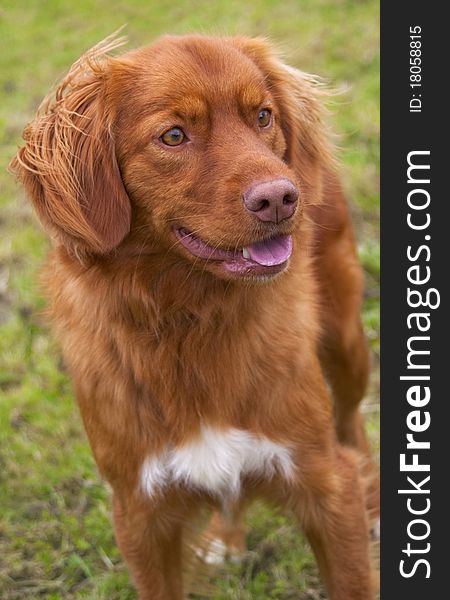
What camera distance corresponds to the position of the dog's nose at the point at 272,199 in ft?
11.0

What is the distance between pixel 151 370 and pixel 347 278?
1.34 meters

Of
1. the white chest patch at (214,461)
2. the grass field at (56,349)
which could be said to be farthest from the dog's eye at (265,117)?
the white chest patch at (214,461)

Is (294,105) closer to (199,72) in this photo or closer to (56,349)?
(199,72)

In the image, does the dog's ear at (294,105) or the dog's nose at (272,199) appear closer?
the dog's nose at (272,199)

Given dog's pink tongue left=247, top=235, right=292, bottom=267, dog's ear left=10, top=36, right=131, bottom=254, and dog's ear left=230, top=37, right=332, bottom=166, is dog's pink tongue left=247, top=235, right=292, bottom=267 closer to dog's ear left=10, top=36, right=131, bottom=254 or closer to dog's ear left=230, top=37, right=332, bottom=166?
dog's ear left=10, top=36, right=131, bottom=254

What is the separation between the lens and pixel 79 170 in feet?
12.3

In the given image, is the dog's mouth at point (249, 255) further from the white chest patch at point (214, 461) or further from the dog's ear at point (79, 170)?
the white chest patch at point (214, 461)

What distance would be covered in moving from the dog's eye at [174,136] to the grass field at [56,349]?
117 cm

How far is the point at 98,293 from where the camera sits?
12.5 feet

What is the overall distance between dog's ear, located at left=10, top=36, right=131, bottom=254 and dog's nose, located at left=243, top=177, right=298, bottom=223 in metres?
0.50

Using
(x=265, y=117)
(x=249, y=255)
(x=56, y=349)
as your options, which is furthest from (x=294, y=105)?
(x=56, y=349)

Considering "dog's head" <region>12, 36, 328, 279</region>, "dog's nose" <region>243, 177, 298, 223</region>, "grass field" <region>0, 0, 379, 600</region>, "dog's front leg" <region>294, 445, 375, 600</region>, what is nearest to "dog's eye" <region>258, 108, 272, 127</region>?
"dog's head" <region>12, 36, 328, 279</region>

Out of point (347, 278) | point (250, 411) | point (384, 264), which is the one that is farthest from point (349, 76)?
point (250, 411)

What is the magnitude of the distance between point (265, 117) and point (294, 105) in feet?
1.18
